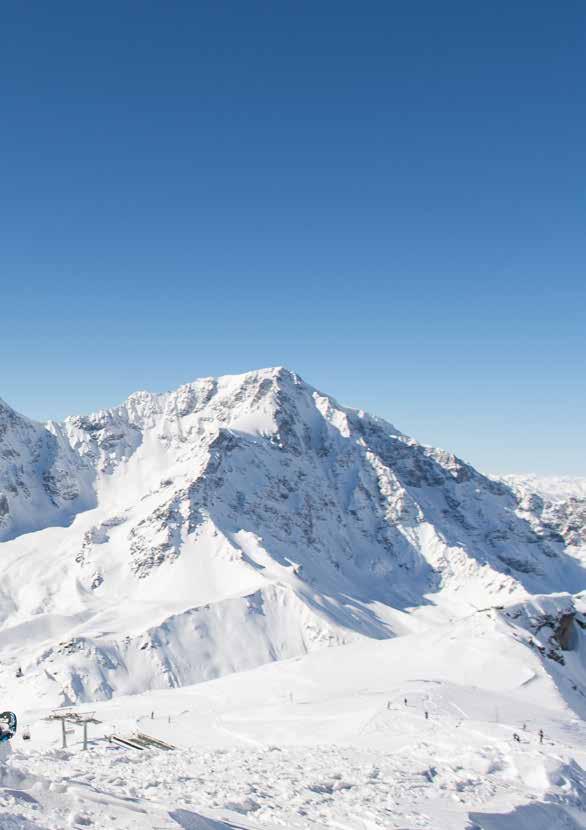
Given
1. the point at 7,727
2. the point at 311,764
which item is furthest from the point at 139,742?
the point at 7,727

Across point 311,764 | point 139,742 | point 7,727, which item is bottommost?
point 139,742

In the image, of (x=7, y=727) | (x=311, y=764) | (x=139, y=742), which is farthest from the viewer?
(x=139, y=742)

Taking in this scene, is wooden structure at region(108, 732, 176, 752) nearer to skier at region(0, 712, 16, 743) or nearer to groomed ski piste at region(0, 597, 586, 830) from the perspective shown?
groomed ski piste at region(0, 597, 586, 830)

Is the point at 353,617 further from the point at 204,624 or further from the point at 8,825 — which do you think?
the point at 8,825

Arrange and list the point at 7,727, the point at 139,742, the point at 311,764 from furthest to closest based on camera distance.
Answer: the point at 139,742 < the point at 311,764 < the point at 7,727

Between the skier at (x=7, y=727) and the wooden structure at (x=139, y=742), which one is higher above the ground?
the skier at (x=7, y=727)

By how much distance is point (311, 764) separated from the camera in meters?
29.9

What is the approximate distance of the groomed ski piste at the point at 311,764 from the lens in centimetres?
1919

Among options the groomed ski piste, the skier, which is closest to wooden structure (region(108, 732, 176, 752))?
the groomed ski piste

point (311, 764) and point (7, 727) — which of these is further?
point (311, 764)

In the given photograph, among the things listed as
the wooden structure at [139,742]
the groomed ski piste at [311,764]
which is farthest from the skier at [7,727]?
the wooden structure at [139,742]

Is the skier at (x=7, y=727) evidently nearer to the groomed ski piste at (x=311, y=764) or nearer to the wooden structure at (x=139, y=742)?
the groomed ski piste at (x=311, y=764)

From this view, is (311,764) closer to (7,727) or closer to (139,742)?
(7,727)

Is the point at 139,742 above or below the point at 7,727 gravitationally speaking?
below
